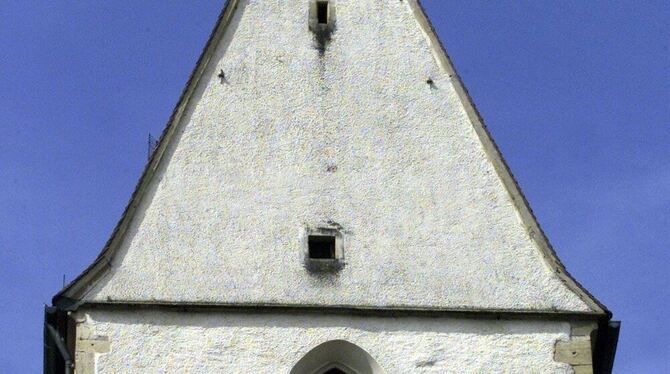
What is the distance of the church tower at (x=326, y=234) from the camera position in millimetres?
16234

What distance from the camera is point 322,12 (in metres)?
18.3

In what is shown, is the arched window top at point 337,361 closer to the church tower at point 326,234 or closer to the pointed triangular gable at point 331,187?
the church tower at point 326,234

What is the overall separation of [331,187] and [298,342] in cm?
160

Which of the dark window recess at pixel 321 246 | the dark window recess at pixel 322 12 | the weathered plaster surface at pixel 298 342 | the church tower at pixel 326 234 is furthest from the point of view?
the dark window recess at pixel 322 12

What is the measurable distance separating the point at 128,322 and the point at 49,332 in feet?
2.35

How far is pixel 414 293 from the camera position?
54.3 ft

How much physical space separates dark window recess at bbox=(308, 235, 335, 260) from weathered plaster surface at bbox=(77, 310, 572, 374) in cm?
68

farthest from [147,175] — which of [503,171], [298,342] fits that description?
[503,171]

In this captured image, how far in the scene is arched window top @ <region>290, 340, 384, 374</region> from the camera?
16.2m

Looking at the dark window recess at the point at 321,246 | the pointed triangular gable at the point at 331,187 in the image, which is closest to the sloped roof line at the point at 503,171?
the pointed triangular gable at the point at 331,187

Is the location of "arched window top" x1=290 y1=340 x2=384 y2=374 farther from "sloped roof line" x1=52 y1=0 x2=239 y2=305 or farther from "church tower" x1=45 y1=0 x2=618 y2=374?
"sloped roof line" x1=52 y1=0 x2=239 y2=305

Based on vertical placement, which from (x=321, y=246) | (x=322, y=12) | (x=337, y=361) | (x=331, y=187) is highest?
(x=322, y=12)

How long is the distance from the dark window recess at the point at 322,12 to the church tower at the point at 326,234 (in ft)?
0.07

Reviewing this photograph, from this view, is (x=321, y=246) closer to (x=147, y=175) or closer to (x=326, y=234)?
(x=326, y=234)
